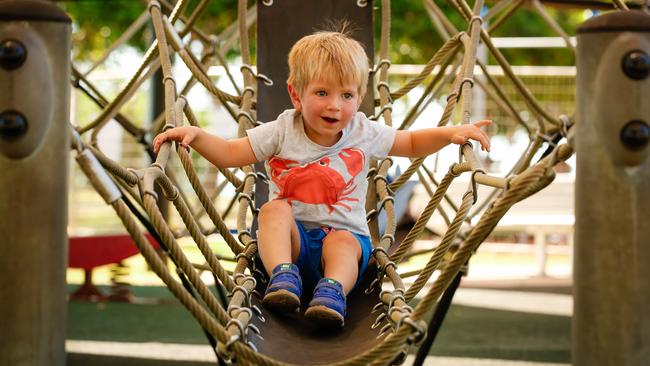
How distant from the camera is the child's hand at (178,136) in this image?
1948 millimetres

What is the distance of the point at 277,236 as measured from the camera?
209cm

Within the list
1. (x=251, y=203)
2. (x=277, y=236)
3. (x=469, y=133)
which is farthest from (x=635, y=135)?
(x=251, y=203)

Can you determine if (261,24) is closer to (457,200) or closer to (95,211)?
(457,200)

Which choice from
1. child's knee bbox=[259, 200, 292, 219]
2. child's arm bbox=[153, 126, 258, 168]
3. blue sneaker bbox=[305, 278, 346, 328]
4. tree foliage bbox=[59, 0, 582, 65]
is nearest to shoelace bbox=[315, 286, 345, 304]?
blue sneaker bbox=[305, 278, 346, 328]

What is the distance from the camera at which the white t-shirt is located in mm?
2227

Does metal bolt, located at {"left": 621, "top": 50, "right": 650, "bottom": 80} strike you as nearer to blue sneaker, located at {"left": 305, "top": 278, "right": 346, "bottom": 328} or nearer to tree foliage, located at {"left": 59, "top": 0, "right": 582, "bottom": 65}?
blue sneaker, located at {"left": 305, "top": 278, "right": 346, "bottom": 328}

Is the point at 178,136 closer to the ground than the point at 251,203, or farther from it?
farther from it

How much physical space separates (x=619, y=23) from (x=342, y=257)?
0.87 m

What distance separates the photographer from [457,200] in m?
6.86

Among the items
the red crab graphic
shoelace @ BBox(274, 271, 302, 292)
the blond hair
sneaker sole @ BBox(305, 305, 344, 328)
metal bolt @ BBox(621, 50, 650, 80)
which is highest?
the blond hair

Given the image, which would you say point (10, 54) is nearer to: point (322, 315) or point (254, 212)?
point (322, 315)

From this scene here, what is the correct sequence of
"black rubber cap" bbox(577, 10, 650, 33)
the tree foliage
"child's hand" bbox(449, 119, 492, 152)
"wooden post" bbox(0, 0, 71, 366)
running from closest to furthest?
1. "wooden post" bbox(0, 0, 71, 366)
2. "black rubber cap" bbox(577, 10, 650, 33)
3. "child's hand" bbox(449, 119, 492, 152)
4. the tree foliage

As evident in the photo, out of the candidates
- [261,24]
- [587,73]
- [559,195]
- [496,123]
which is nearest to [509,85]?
[496,123]

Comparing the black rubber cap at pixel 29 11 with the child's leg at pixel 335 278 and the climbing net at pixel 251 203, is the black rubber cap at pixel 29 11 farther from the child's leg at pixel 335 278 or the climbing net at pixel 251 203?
the child's leg at pixel 335 278
